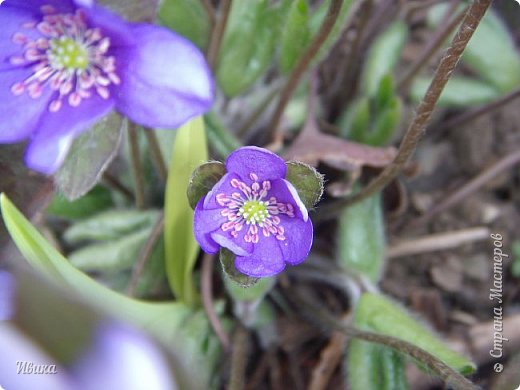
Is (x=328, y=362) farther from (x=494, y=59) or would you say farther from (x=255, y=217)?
(x=494, y=59)

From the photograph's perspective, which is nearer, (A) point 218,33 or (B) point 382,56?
(A) point 218,33

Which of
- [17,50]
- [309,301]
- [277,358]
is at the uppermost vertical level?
[17,50]

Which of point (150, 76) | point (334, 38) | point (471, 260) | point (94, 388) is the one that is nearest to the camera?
point (94, 388)

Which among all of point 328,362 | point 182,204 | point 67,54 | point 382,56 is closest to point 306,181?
point 182,204

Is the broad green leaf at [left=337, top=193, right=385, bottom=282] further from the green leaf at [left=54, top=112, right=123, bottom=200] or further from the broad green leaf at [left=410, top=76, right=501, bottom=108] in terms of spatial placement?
the green leaf at [left=54, top=112, right=123, bottom=200]

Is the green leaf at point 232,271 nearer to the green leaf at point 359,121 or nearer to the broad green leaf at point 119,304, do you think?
the broad green leaf at point 119,304

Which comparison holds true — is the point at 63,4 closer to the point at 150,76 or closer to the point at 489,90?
the point at 150,76

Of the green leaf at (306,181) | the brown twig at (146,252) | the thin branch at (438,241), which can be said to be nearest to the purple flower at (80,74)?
the green leaf at (306,181)

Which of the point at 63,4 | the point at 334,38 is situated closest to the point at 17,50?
the point at 63,4
